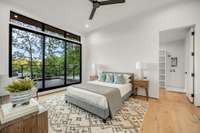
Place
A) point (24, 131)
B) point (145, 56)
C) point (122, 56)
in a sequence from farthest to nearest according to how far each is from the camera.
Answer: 1. point (122, 56)
2. point (145, 56)
3. point (24, 131)

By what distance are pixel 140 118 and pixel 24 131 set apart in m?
2.43

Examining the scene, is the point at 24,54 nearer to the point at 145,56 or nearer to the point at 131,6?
the point at 131,6

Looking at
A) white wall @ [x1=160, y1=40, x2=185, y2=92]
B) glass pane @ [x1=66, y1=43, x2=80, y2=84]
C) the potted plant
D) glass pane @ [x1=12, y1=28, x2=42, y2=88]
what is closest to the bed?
the potted plant

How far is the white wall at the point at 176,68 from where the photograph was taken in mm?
5516

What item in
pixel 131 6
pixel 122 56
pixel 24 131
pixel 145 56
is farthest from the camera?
pixel 122 56

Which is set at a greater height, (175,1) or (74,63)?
(175,1)

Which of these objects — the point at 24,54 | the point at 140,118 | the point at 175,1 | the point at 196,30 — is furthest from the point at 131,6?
the point at 24,54

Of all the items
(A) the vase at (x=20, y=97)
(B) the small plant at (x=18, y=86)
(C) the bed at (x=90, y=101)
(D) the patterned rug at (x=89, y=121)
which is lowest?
(D) the patterned rug at (x=89, y=121)

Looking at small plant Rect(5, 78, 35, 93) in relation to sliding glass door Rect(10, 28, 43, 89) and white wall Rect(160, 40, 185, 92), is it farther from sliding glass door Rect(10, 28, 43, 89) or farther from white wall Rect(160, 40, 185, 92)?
white wall Rect(160, 40, 185, 92)

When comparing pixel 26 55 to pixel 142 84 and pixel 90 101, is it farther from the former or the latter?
pixel 142 84

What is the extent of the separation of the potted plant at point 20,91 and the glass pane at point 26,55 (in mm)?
3230

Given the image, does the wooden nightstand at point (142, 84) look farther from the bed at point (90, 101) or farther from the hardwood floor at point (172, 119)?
the bed at point (90, 101)

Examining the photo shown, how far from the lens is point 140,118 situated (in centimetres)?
266

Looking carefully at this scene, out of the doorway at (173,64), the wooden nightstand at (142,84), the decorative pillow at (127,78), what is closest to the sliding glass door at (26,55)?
the decorative pillow at (127,78)
